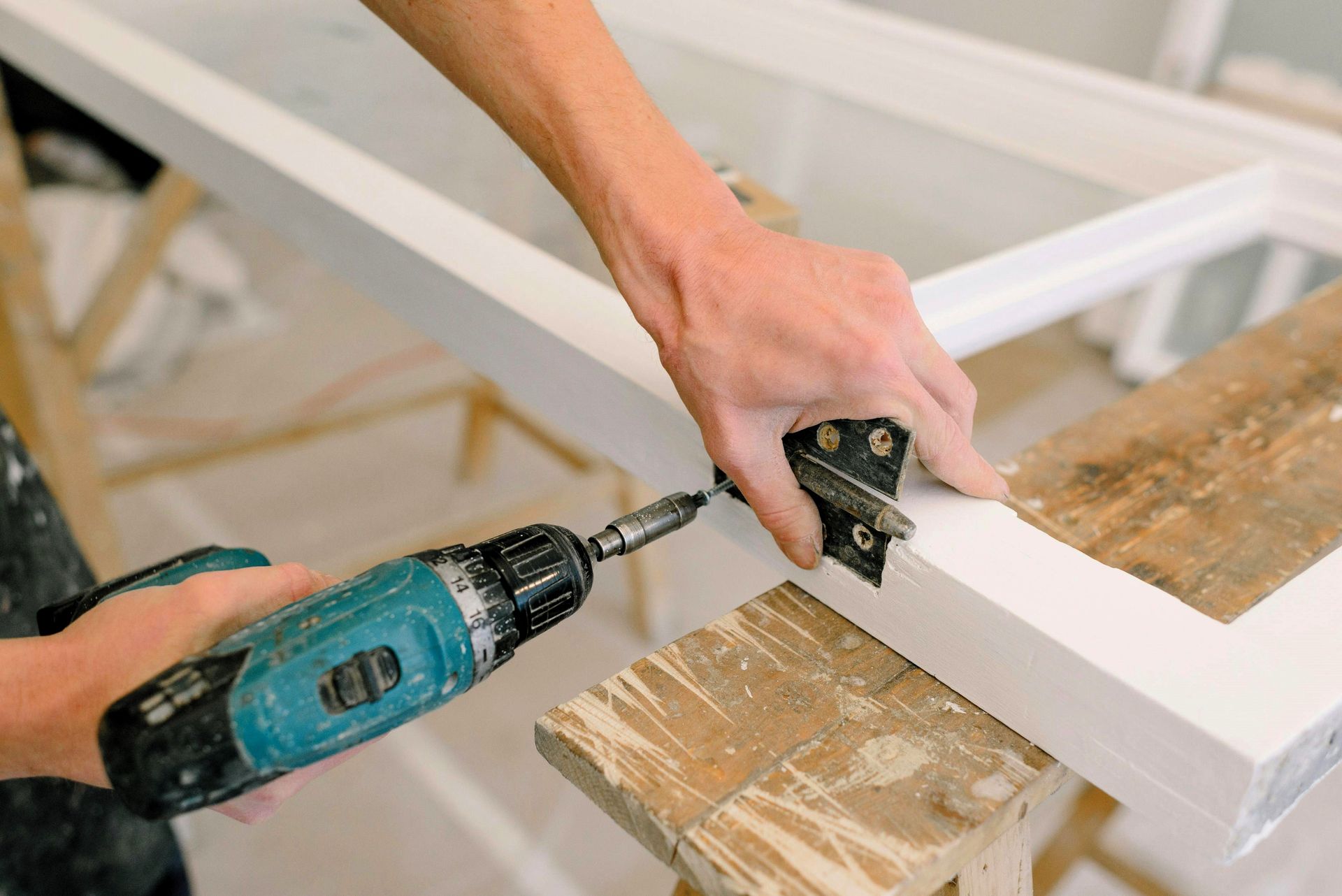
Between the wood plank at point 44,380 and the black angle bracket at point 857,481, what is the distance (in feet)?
3.47

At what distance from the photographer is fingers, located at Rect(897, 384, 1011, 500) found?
0.53 meters

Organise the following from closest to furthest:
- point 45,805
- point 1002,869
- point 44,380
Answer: point 1002,869 < point 45,805 < point 44,380

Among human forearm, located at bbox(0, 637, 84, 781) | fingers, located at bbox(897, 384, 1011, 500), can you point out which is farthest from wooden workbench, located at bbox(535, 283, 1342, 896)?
human forearm, located at bbox(0, 637, 84, 781)

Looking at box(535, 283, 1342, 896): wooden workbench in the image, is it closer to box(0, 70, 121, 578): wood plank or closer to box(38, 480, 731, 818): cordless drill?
box(38, 480, 731, 818): cordless drill

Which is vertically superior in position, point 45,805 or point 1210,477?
point 1210,477

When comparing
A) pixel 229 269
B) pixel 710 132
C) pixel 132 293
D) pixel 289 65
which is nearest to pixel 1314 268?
pixel 710 132

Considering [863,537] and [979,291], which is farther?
[979,291]

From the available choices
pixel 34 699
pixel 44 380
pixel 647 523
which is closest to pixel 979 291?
pixel 647 523

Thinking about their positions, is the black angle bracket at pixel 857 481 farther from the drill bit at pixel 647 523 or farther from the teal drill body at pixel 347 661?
the teal drill body at pixel 347 661

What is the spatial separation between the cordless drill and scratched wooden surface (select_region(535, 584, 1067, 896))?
0.21ft

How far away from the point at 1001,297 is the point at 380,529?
5.16ft

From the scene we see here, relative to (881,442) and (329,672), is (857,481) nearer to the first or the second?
(881,442)

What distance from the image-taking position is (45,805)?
0.83 metres

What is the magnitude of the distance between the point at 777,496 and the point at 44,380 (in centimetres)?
120
